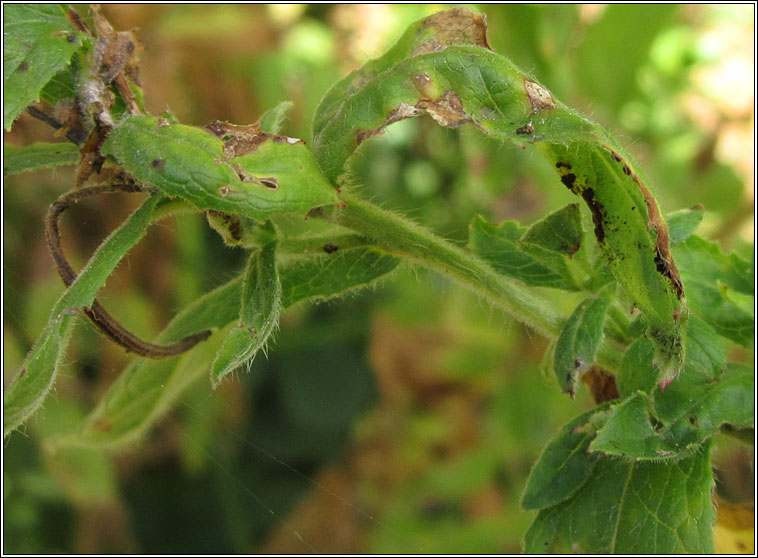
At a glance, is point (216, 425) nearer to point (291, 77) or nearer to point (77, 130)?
point (291, 77)

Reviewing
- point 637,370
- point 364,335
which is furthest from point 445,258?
point 364,335

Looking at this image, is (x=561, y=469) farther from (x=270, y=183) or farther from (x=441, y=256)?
(x=270, y=183)

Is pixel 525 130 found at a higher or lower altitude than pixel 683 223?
higher

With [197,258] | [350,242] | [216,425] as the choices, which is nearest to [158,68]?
[197,258]

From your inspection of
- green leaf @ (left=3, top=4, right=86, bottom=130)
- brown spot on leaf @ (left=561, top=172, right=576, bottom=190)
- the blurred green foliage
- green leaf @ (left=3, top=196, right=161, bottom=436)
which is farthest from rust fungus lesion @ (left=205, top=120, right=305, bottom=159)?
the blurred green foliage

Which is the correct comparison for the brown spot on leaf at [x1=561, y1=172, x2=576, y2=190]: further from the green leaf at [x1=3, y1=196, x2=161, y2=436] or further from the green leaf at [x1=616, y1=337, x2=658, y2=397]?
the green leaf at [x1=3, y1=196, x2=161, y2=436]

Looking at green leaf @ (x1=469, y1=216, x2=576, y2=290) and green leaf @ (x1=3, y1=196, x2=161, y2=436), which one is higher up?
green leaf @ (x1=3, y1=196, x2=161, y2=436)

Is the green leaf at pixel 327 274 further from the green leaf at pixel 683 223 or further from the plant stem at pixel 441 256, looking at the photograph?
the green leaf at pixel 683 223
